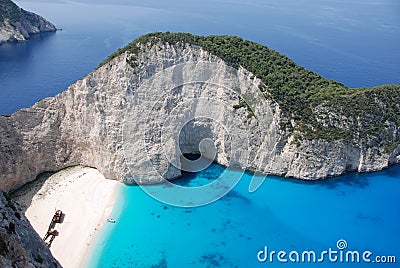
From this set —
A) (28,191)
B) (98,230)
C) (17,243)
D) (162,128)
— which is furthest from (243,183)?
(17,243)

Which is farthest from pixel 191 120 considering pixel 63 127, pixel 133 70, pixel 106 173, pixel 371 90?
pixel 371 90

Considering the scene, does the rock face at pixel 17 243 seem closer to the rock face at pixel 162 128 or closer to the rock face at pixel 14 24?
the rock face at pixel 162 128

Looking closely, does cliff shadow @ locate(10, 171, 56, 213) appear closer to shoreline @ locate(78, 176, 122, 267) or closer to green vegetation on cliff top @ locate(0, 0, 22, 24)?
shoreline @ locate(78, 176, 122, 267)

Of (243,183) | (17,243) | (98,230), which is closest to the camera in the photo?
(17,243)

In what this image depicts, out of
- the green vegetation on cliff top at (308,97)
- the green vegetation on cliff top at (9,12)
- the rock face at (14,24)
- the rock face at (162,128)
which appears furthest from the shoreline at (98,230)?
the green vegetation on cliff top at (9,12)

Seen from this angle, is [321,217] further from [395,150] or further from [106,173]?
[106,173]

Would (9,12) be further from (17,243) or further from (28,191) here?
(17,243)

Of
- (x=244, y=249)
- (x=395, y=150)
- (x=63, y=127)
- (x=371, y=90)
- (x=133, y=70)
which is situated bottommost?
(x=244, y=249)
